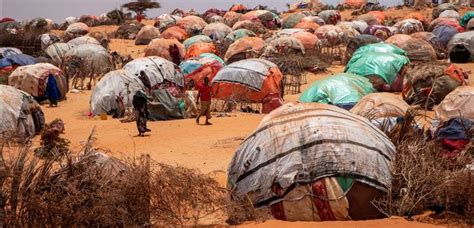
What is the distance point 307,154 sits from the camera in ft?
19.5

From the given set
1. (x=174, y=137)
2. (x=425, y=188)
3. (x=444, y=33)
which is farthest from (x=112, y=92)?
(x=444, y=33)

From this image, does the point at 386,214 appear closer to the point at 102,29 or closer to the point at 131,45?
the point at 131,45

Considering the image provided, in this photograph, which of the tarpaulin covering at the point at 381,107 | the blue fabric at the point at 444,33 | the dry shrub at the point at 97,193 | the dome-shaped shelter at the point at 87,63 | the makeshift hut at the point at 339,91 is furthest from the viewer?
the blue fabric at the point at 444,33

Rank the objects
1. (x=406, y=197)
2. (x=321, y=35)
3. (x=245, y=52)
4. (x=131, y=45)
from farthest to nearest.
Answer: (x=131, y=45), (x=321, y=35), (x=245, y=52), (x=406, y=197)

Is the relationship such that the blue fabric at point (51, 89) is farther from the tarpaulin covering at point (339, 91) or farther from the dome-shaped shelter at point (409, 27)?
the dome-shaped shelter at point (409, 27)

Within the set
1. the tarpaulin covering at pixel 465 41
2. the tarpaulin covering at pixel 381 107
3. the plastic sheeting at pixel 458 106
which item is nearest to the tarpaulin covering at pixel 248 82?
the tarpaulin covering at pixel 381 107

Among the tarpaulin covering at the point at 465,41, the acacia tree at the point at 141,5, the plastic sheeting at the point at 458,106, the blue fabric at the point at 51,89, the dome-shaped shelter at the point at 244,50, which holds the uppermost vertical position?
the plastic sheeting at the point at 458,106

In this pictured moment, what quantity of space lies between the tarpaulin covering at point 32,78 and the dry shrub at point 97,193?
35.0 feet

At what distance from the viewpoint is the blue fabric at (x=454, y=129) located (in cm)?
712

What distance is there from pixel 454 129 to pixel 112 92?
9.62 meters

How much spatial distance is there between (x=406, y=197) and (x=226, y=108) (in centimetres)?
893

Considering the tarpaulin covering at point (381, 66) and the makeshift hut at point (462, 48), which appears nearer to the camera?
the tarpaulin covering at point (381, 66)

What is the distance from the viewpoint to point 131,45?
111 ft

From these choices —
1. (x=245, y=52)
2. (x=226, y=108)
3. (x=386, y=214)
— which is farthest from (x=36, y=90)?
(x=386, y=214)
